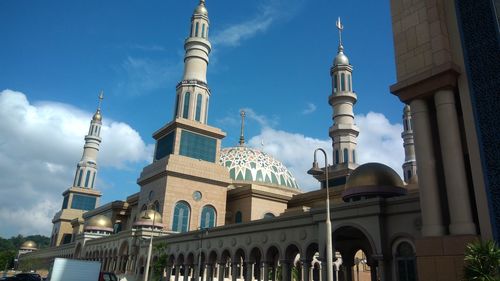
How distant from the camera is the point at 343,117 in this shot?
4434 cm

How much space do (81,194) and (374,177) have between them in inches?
2483

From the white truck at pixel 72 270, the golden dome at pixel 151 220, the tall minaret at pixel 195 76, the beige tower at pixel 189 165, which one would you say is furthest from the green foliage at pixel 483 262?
the tall minaret at pixel 195 76

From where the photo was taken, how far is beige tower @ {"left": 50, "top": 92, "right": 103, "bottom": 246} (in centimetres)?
6856

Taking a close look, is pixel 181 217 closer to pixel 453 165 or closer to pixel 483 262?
pixel 453 165

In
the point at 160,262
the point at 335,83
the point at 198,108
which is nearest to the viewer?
the point at 160,262

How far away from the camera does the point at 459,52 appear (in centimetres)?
1401

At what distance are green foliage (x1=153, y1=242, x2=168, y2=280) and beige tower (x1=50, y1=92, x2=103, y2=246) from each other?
43.3 m

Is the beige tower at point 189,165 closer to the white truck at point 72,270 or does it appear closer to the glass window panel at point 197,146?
the glass window panel at point 197,146

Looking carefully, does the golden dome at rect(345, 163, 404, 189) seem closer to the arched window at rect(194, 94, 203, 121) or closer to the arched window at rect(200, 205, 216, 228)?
the arched window at rect(200, 205, 216, 228)

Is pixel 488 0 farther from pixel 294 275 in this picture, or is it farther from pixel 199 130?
pixel 199 130

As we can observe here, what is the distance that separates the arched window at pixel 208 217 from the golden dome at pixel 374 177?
22.0 metres

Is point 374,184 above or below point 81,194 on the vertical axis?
below

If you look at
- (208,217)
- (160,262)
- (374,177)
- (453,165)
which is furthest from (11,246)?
(453,165)

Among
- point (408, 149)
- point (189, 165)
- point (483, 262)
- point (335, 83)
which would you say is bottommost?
point (483, 262)
